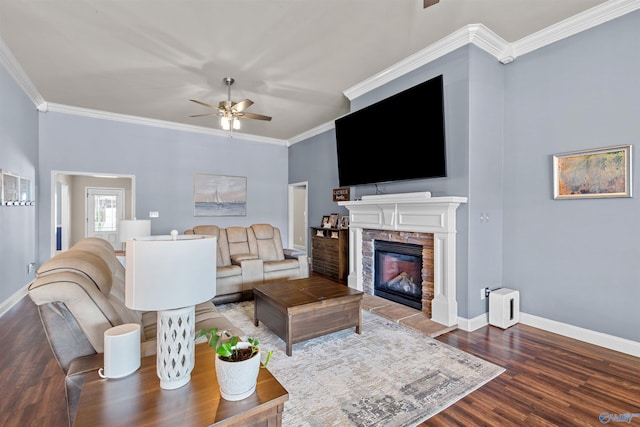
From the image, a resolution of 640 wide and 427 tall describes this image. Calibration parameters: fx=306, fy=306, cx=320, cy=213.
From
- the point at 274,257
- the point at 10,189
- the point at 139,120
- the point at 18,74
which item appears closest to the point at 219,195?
the point at 139,120

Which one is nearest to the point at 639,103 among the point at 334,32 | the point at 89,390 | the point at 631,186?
the point at 631,186

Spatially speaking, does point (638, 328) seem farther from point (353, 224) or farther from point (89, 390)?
point (89, 390)

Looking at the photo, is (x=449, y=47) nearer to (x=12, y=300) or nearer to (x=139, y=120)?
(x=139, y=120)

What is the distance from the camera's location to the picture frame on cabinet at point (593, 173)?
263cm

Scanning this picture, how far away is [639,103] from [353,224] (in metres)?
3.09

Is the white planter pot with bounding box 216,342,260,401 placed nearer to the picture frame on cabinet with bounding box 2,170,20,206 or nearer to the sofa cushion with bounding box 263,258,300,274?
the sofa cushion with bounding box 263,258,300,274

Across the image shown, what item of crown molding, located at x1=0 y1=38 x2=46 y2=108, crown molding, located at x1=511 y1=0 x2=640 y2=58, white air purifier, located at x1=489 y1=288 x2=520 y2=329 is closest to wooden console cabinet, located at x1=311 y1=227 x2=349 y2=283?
white air purifier, located at x1=489 y1=288 x2=520 y2=329

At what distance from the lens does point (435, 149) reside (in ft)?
10.9

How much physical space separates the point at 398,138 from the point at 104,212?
804 centimetres

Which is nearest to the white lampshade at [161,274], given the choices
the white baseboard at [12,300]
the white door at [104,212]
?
the white baseboard at [12,300]

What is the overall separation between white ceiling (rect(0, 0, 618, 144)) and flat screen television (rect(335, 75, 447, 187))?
50 centimetres

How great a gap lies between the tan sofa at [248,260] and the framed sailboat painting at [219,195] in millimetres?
2012

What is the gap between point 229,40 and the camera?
317cm

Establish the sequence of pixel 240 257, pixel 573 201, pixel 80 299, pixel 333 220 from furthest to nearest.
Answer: pixel 333 220, pixel 240 257, pixel 573 201, pixel 80 299
